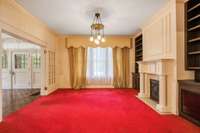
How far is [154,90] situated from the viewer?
526 cm

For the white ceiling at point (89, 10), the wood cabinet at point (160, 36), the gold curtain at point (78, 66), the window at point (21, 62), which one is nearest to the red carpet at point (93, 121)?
the wood cabinet at point (160, 36)

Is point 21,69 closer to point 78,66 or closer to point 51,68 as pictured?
point 51,68

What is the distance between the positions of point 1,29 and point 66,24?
9.67 ft

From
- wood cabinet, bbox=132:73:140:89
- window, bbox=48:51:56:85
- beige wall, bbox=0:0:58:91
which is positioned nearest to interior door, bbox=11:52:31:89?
window, bbox=48:51:56:85

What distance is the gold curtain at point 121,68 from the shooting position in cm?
827

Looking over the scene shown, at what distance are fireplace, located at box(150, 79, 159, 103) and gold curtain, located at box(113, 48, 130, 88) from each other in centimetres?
279

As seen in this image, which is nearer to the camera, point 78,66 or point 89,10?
point 89,10

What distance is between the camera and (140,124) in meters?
3.20

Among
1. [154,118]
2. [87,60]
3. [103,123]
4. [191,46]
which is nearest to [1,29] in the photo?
[103,123]

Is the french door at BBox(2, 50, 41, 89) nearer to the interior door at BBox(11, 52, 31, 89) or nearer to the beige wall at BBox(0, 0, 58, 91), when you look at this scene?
the interior door at BBox(11, 52, 31, 89)

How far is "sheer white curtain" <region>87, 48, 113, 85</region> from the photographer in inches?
329

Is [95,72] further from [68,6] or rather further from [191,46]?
[191,46]

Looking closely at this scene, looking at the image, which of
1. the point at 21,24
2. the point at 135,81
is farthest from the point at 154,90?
the point at 21,24

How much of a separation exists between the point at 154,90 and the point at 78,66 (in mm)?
4158
